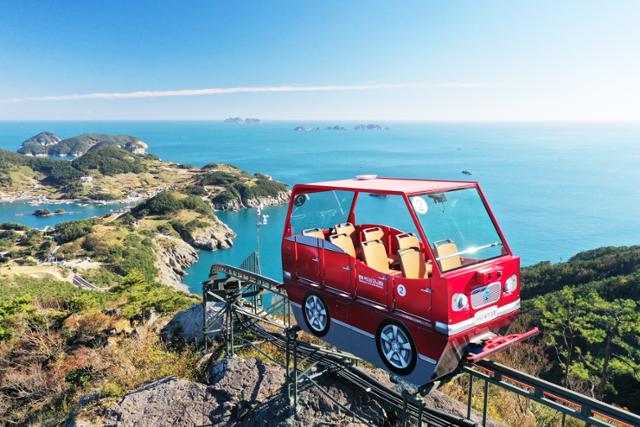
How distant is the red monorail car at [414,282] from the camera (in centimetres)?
542

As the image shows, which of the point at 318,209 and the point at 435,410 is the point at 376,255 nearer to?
the point at 318,209

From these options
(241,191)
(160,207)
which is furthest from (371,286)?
(241,191)

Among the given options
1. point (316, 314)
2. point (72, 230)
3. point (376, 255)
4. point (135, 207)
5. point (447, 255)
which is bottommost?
point (72, 230)

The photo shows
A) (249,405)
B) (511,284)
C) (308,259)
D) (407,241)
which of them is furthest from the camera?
(249,405)

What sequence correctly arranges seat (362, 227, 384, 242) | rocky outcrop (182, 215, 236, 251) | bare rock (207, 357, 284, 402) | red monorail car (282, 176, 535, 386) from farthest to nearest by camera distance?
rocky outcrop (182, 215, 236, 251)
bare rock (207, 357, 284, 402)
seat (362, 227, 384, 242)
red monorail car (282, 176, 535, 386)

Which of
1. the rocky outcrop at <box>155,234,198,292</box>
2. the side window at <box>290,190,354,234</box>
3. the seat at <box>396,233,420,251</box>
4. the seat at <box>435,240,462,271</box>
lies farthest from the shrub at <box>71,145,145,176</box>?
the seat at <box>435,240,462,271</box>

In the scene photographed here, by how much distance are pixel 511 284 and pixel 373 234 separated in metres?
2.81

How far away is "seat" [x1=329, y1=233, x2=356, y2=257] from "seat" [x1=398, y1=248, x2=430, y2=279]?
4.21 ft

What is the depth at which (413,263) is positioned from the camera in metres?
6.96

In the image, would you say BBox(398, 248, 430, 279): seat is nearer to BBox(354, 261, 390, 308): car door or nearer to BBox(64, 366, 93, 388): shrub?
BBox(354, 261, 390, 308): car door

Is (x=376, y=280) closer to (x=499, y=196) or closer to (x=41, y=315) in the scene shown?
(x=41, y=315)

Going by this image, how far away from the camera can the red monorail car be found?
5.42 metres

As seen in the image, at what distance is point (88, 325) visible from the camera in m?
15.2

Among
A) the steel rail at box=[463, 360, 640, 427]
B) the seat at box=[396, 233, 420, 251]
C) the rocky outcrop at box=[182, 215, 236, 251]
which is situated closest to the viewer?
the steel rail at box=[463, 360, 640, 427]
